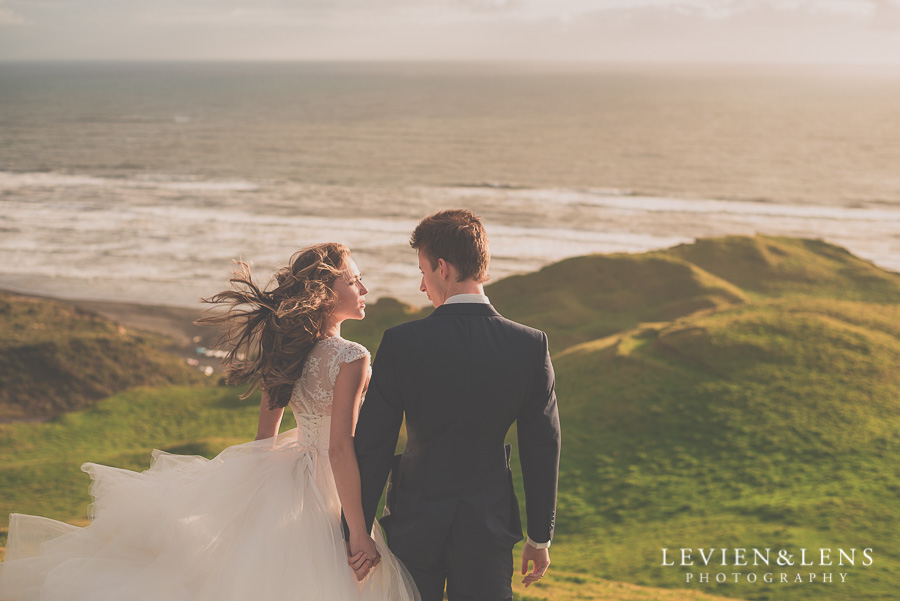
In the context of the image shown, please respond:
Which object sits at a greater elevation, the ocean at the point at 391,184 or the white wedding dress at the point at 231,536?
the white wedding dress at the point at 231,536

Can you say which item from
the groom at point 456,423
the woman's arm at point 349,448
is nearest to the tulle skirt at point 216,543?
the woman's arm at point 349,448

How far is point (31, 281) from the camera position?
38.0 m

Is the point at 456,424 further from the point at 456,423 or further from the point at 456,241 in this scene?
the point at 456,241

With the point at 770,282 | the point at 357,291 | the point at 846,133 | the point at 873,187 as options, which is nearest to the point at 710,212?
the point at 873,187

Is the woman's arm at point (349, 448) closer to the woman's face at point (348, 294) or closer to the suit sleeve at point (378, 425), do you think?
the suit sleeve at point (378, 425)

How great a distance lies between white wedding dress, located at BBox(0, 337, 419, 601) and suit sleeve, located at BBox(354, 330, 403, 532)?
0.31m

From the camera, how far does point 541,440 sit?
3904 mm

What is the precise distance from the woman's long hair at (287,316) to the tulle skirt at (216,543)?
46cm

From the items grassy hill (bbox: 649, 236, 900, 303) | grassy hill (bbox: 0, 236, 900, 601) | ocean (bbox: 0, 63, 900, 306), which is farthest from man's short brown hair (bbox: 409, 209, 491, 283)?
ocean (bbox: 0, 63, 900, 306)

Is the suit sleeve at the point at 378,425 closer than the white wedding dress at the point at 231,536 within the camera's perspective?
Yes

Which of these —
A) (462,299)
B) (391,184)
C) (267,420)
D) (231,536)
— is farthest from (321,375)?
(391,184)

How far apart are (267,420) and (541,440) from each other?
1.62m

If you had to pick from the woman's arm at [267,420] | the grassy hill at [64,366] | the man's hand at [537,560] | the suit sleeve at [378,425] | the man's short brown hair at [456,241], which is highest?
the man's short brown hair at [456,241]

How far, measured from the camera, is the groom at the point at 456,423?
12.1 ft
